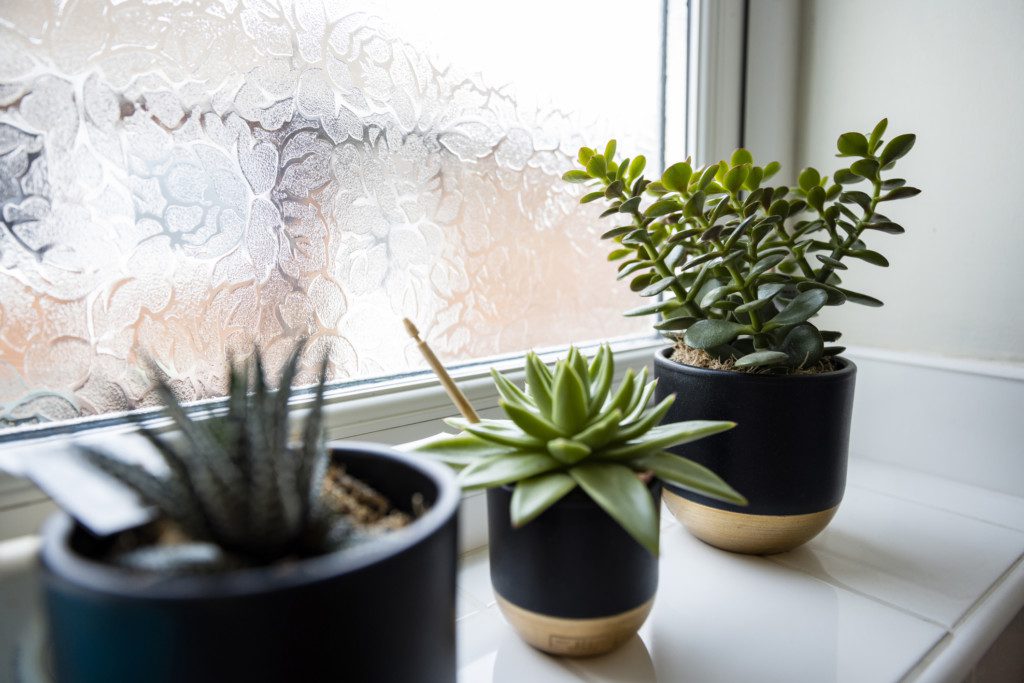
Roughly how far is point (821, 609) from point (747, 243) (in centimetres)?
29

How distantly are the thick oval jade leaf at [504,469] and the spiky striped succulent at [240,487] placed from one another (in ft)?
0.36

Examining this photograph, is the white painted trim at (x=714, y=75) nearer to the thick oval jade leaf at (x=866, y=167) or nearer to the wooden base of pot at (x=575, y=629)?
the thick oval jade leaf at (x=866, y=167)

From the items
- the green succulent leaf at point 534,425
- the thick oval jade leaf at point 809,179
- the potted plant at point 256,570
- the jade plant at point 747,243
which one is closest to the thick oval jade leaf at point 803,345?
the jade plant at point 747,243

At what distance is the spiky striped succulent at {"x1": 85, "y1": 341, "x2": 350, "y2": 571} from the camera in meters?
0.23

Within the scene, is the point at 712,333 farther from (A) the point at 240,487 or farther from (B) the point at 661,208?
(A) the point at 240,487

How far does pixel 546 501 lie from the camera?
0.35 metres

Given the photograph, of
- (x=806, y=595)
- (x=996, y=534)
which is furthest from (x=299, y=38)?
(x=996, y=534)

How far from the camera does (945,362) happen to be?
2.32 feet

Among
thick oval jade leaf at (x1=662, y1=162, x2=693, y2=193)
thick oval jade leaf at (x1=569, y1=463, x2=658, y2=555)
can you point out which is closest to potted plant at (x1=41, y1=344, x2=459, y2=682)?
thick oval jade leaf at (x1=569, y1=463, x2=658, y2=555)

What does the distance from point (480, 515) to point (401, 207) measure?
0.29 metres

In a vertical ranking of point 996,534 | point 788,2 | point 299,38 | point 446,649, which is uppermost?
point 788,2

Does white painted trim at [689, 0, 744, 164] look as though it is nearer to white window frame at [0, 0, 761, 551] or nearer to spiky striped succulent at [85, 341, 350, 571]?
white window frame at [0, 0, 761, 551]

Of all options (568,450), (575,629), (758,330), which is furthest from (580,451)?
(758,330)

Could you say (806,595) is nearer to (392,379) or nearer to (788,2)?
(392,379)
